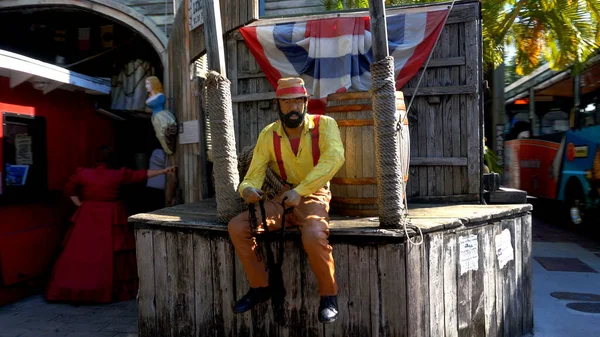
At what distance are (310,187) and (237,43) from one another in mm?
3150

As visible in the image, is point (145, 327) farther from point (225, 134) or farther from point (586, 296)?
point (586, 296)

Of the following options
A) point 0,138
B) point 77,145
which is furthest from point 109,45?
point 0,138

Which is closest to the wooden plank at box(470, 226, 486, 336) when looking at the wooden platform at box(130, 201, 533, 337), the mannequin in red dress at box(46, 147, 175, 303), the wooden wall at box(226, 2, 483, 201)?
the wooden platform at box(130, 201, 533, 337)

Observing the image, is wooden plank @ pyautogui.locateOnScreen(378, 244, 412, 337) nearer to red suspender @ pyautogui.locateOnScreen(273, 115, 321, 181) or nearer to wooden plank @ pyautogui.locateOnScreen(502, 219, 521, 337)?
red suspender @ pyautogui.locateOnScreen(273, 115, 321, 181)

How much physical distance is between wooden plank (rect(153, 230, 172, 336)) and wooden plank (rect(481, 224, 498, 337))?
272 cm

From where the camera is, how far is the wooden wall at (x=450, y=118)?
5.41 m

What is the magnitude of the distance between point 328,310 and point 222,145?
162 centimetres

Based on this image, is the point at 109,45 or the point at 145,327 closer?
the point at 145,327

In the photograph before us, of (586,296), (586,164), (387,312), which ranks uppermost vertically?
(586,164)

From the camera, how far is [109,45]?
8.45 metres

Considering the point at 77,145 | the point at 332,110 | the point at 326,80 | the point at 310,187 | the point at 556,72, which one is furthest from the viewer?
the point at 556,72

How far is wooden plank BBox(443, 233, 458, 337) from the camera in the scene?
3.93 metres

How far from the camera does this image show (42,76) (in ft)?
20.1

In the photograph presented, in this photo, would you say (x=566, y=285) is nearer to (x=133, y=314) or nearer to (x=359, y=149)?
(x=359, y=149)
